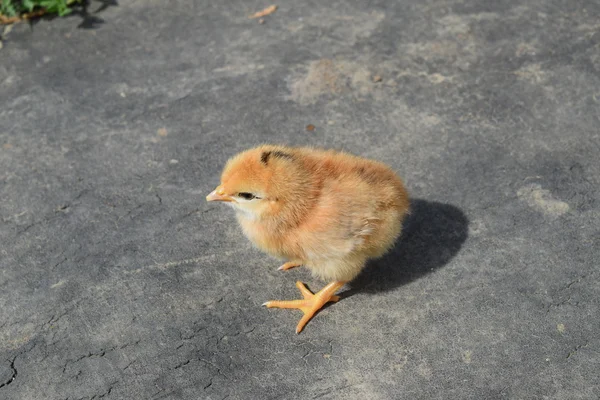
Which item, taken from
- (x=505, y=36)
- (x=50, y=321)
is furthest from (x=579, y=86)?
(x=50, y=321)

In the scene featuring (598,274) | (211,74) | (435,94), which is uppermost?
(211,74)

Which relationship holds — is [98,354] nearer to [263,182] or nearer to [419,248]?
[263,182]

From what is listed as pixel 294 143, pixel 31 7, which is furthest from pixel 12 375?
pixel 31 7

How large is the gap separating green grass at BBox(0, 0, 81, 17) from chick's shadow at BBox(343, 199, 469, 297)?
3587 mm

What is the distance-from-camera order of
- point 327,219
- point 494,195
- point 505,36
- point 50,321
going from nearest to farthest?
point 327,219
point 50,321
point 494,195
point 505,36

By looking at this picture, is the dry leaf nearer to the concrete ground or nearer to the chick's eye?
the concrete ground

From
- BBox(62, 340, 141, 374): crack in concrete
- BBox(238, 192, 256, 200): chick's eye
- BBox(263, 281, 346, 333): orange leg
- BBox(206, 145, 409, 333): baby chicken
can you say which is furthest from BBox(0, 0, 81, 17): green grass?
BBox(263, 281, 346, 333): orange leg

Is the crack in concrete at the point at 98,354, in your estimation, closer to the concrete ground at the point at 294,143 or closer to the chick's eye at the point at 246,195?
the concrete ground at the point at 294,143

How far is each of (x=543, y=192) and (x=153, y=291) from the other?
8.50 feet

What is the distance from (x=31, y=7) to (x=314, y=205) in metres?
3.68

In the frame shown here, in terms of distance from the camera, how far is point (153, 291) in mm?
3928

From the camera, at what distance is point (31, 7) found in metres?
5.77

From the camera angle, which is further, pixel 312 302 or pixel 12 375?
pixel 312 302

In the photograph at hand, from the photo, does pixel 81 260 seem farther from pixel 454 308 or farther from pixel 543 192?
pixel 543 192
